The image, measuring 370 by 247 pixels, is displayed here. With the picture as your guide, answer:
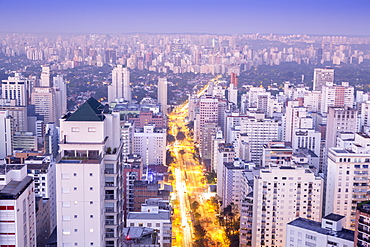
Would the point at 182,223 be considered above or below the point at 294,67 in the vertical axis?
below

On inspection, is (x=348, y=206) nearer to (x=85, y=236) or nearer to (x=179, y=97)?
(x=85, y=236)

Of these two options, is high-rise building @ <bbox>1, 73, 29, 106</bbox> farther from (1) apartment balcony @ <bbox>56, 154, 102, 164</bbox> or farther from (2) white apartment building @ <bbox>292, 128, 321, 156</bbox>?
(1) apartment balcony @ <bbox>56, 154, 102, 164</bbox>

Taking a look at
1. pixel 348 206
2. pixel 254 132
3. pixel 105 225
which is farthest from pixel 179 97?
pixel 105 225

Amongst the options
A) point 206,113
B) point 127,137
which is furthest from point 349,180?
point 206,113

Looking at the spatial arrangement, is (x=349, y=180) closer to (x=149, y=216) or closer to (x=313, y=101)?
(x=149, y=216)

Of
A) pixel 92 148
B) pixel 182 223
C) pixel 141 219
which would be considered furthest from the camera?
pixel 182 223

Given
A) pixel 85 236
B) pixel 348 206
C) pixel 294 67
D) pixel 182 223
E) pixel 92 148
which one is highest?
pixel 294 67
